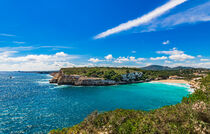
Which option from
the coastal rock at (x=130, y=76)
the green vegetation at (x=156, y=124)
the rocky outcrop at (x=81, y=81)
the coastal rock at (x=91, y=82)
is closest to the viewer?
the green vegetation at (x=156, y=124)

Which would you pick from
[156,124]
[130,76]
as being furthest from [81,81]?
[156,124]

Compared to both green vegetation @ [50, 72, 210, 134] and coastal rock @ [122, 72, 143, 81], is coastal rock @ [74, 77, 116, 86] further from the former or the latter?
green vegetation @ [50, 72, 210, 134]

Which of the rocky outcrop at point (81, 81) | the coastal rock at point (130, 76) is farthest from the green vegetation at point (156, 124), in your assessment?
the coastal rock at point (130, 76)

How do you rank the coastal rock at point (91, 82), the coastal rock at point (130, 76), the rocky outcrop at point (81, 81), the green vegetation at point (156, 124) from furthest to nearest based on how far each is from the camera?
1. the coastal rock at point (130, 76)
2. the rocky outcrop at point (81, 81)
3. the coastal rock at point (91, 82)
4. the green vegetation at point (156, 124)

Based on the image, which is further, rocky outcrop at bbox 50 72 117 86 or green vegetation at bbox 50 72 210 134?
rocky outcrop at bbox 50 72 117 86

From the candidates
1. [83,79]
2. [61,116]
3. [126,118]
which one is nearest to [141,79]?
[83,79]

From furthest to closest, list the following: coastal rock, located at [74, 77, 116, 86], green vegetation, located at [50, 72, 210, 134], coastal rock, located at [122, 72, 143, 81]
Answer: coastal rock, located at [122, 72, 143, 81]
coastal rock, located at [74, 77, 116, 86]
green vegetation, located at [50, 72, 210, 134]

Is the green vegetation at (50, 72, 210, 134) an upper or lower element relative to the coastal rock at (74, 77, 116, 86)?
upper

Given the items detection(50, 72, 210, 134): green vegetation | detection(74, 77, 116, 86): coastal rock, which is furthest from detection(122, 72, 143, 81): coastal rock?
detection(50, 72, 210, 134): green vegetation

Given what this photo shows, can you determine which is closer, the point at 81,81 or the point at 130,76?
the point at 81,81

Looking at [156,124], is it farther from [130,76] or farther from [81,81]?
[130,76]

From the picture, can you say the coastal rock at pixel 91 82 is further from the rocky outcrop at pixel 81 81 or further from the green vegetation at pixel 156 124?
the green vegetation at pixel 156 124
